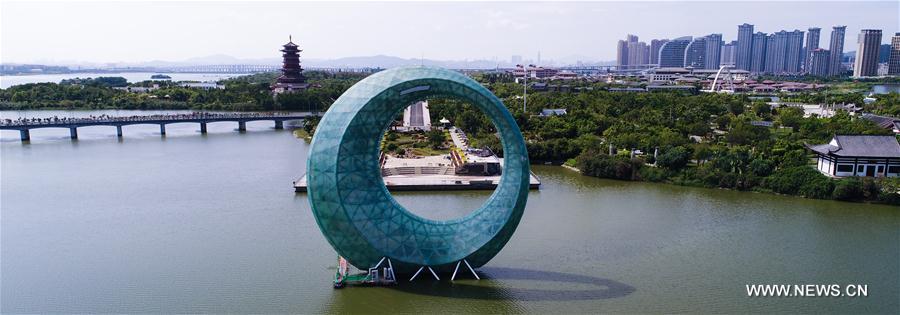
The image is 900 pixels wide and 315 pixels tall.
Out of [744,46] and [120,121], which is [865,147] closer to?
[120,121]

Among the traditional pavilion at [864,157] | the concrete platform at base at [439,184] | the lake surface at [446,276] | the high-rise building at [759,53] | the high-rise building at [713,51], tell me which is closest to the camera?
the lake surface at [446,276]

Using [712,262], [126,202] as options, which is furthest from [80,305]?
[712,262]

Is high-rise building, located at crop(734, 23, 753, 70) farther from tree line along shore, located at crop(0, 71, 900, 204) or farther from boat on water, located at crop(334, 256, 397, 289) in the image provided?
boat on water, located at crop(334, 256, 397, 289)

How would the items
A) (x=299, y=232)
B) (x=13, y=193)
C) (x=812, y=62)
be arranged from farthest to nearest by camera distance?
(x=812, y=62) → (x=13, y=193) → (x=299, y=232)

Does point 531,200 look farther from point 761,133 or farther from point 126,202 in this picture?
point 761,133

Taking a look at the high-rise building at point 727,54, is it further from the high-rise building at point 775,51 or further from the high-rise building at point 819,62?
the high-rise building at point 819,62

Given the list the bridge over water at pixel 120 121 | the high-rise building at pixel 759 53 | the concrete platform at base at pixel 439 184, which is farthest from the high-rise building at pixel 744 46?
the concrete platform at base at pixel 439 184
